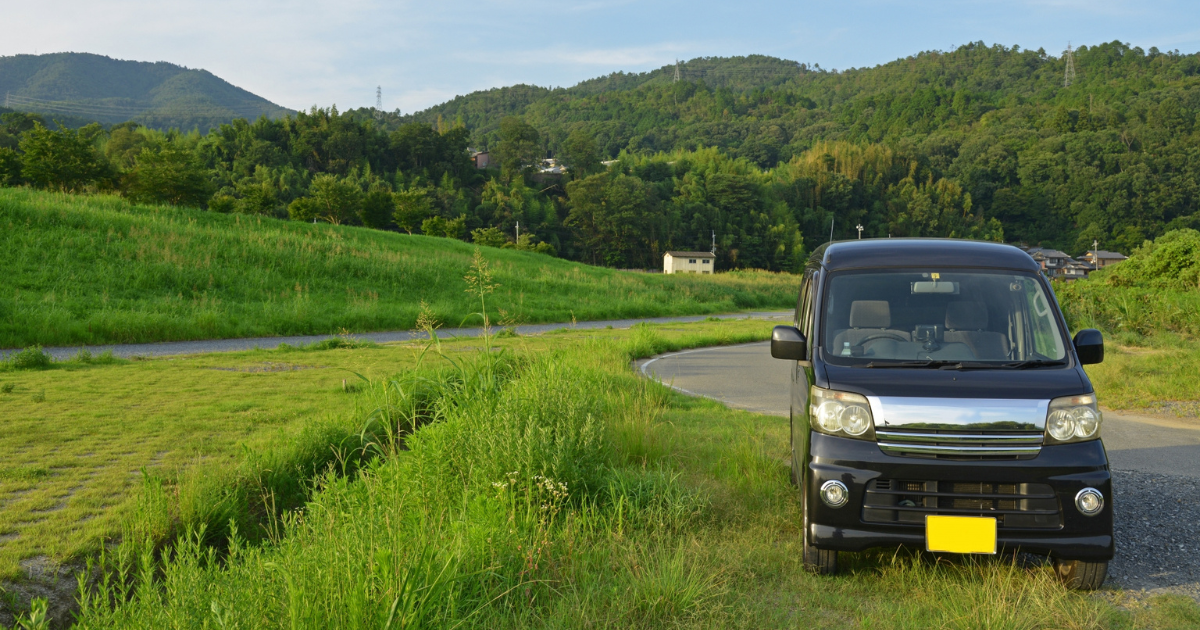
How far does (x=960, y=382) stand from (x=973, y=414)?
0.21m

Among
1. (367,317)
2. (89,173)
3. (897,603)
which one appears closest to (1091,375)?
(897,603)

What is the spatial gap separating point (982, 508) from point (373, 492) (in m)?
3.37

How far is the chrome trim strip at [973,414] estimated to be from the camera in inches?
154

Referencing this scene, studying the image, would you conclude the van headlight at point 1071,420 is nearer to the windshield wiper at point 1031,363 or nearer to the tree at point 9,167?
the windshield wiper at point 1031,363

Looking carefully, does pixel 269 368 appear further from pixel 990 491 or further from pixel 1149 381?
pixel 1149 381

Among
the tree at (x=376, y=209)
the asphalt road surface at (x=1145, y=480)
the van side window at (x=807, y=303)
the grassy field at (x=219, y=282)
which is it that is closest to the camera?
the asphalt road surface at (x=1145, y=480)

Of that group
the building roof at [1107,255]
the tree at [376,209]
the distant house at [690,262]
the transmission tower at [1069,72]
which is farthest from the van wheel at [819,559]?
the transmission tower at [1069,72]

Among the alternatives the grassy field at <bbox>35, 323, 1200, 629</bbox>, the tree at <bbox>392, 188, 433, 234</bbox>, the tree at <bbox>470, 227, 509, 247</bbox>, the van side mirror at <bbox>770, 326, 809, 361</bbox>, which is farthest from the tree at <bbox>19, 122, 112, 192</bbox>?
the van side mirror at <bbox>770, 326, 809, 361</bbox>

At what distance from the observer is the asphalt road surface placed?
14.6ft

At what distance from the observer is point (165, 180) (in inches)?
1485

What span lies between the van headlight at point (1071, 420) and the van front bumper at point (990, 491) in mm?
48

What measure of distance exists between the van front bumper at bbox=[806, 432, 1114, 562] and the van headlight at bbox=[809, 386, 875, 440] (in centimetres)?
9

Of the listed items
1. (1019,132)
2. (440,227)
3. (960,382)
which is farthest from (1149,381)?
(1019,132)

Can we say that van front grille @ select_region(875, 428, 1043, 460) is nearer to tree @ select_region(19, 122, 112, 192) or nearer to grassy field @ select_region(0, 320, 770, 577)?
grassy field @ select_region(0, 320, 770, 577)
